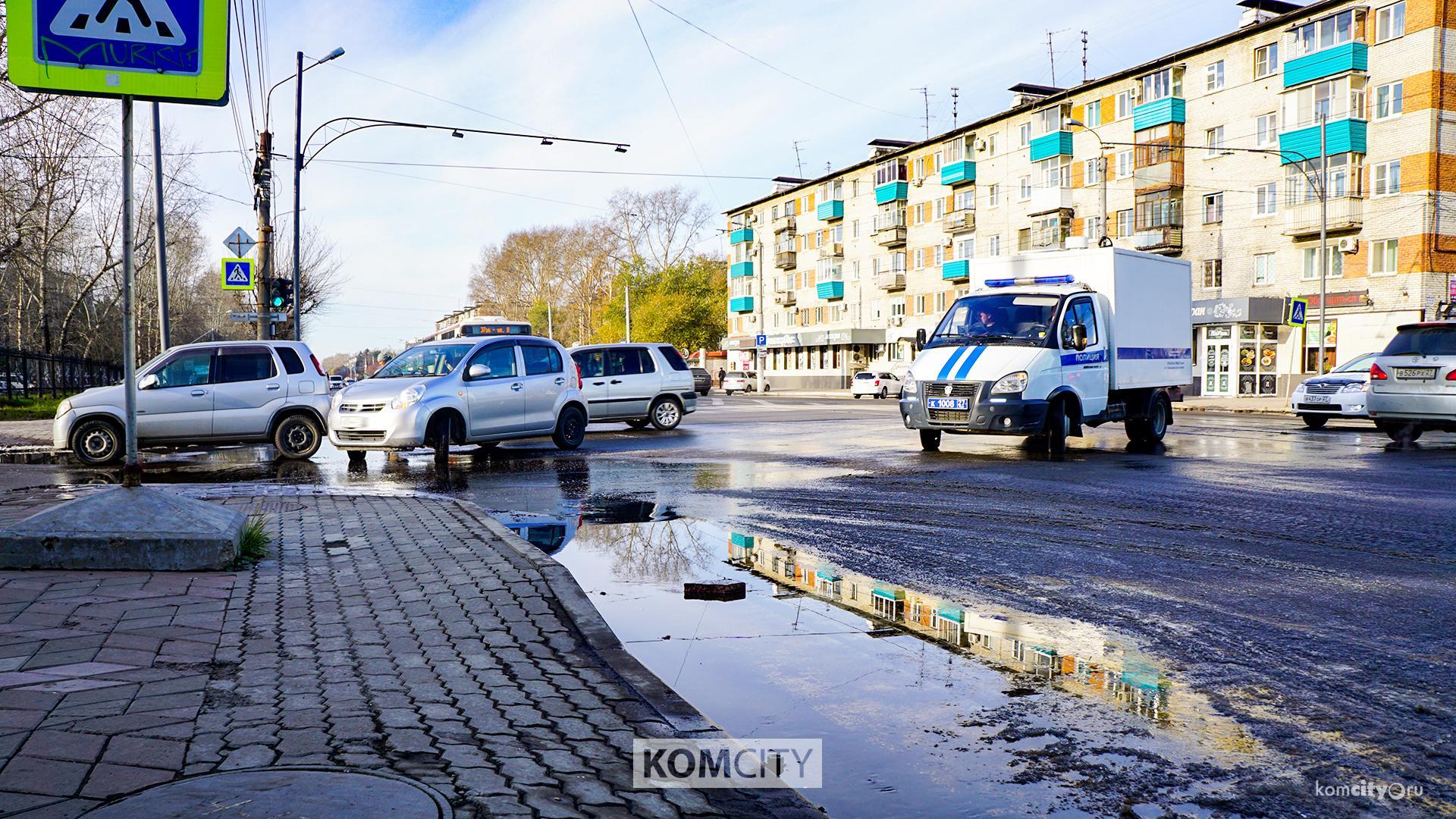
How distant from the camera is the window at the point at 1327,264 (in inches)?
1583

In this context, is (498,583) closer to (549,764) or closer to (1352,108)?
(549,764)

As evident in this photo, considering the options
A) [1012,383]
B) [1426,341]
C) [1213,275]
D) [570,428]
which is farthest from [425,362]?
[1213,275]

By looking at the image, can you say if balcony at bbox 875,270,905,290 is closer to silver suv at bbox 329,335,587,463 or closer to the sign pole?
silver suv at bbox 329,335,587,463

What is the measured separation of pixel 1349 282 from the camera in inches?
1565

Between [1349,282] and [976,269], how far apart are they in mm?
29446

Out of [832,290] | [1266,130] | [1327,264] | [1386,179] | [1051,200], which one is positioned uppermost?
[1266,130]

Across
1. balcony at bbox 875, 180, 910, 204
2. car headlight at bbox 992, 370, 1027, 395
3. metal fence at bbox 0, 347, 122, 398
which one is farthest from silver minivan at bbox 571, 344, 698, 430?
balcony at bbox 875, 180, 910, 204

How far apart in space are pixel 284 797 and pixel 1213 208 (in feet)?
158

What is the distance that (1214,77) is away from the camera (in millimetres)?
44906

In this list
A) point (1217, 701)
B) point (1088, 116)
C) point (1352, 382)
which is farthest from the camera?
point (1088, 116)

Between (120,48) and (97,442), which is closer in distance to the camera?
(120,48)

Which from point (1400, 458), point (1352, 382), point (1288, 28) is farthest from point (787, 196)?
point (1400, 458)

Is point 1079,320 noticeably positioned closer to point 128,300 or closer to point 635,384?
point 635,384

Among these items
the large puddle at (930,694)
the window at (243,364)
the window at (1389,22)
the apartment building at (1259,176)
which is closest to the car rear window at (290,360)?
the window at (243,364)
